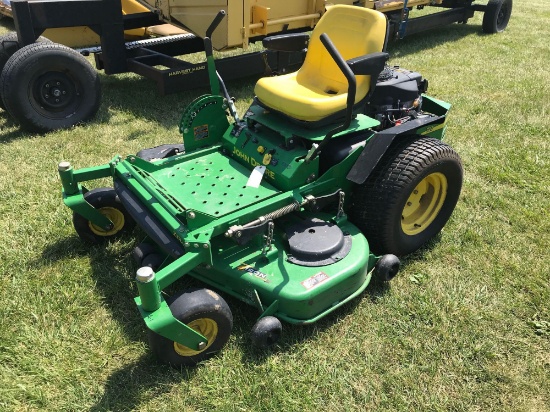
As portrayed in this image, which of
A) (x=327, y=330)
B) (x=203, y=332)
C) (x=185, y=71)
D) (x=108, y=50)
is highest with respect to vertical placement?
(x=108, y=50)

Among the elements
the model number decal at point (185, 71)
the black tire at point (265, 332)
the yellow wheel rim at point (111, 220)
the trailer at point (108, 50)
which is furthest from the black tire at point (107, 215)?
the model number decal at point (185, 71)

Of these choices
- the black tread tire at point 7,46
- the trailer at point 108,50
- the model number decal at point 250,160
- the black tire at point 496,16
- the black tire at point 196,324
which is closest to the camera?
the black tire at point 196,324

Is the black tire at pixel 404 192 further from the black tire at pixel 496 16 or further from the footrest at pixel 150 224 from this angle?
the black tire at pixel 496 16

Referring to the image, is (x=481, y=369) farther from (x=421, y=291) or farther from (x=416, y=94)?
(x=416, y=94)

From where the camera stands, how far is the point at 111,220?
327cm

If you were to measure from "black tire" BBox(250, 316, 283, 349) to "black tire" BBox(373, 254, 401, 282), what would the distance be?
0.72 meters

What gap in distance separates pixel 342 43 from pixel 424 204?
122 cm

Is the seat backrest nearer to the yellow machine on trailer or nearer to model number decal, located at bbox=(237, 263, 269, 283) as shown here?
model number decal, located at bbox=(237, 263, 269, 283)

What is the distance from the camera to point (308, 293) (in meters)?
2.50

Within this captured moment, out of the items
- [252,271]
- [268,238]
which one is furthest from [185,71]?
[252,271]

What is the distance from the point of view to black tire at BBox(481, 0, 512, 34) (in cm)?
893

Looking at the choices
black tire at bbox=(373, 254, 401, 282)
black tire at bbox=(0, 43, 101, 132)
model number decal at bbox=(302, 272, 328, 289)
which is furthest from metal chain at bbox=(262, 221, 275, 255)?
black tire at bbox=(0, 43, 101, 132)

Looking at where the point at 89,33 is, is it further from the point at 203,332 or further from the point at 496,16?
the point at 496,16

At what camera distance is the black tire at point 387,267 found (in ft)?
9.37
